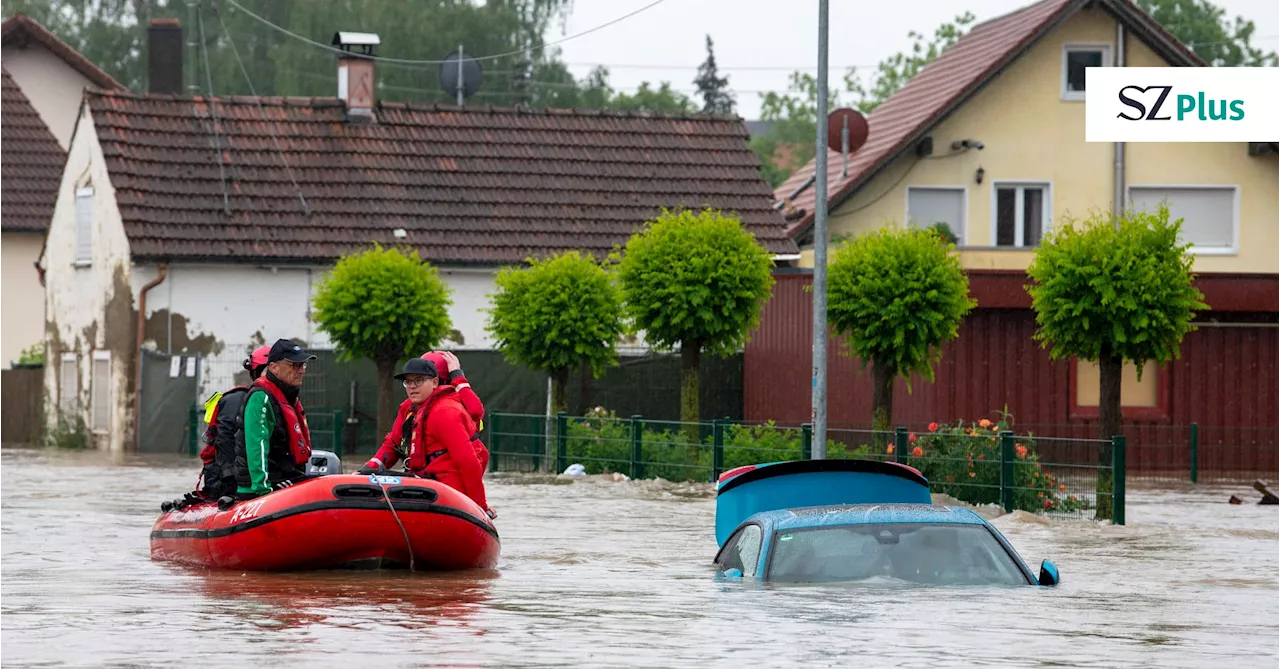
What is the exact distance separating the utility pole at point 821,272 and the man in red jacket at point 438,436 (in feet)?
29.8

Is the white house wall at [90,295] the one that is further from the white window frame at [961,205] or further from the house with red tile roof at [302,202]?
the white window frame at [961,205]

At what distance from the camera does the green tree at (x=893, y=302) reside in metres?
28.1

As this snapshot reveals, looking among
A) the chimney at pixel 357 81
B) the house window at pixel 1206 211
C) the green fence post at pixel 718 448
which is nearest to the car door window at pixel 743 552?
Answer: the green fence post at pixel 718 448

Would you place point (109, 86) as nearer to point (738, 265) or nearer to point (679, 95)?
point (738, 265)

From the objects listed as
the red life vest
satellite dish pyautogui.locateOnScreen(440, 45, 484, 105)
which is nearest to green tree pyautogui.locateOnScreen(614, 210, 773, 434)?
the red life vest

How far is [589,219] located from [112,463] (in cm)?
1063

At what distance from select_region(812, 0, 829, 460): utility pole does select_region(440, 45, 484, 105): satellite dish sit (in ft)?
76.0

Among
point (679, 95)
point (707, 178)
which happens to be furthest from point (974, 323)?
point (679, 95)

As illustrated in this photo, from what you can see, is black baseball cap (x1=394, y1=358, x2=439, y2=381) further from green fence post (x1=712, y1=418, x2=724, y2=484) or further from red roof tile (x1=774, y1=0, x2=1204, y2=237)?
red roof tile (x1=774, y1=0, x2=1204, y2=237)

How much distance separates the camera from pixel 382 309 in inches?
1304

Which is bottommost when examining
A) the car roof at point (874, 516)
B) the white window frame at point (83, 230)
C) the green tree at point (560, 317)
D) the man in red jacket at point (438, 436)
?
the car roof at point (874, 516)

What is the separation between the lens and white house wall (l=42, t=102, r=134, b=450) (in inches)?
1510

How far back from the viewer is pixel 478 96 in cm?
8262

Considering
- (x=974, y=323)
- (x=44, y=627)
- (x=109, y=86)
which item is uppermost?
(x=109, y=86)
